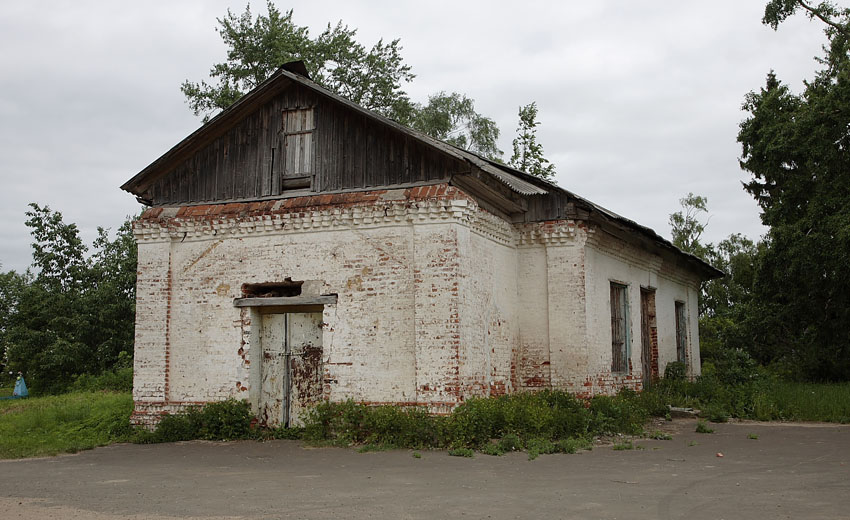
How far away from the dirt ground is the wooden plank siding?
4.32 m

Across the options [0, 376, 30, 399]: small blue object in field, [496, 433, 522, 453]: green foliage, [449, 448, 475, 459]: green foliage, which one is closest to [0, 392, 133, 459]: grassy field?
[449, 448, 475, 459]: green foliage

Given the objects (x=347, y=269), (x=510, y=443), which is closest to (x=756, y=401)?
(x=510, y=443)

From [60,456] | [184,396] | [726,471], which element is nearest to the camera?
[726,471]

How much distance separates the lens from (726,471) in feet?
28.1

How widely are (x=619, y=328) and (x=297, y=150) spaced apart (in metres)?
7.34

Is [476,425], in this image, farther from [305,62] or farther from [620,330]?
[305,62]

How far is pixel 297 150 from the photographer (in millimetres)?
12734

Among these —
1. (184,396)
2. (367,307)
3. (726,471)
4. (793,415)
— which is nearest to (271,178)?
(367,307)

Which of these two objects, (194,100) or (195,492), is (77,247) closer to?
(194,100)

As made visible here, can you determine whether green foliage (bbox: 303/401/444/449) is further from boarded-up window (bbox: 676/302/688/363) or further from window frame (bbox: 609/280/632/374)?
boarded-up window (bbox: 676/302/688/363)

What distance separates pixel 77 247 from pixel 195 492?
24362 mm

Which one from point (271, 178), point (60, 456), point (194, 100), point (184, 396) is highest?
point (194, 100)

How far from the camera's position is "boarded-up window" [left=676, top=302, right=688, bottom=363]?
19.8m

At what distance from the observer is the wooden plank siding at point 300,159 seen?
1197 cm
